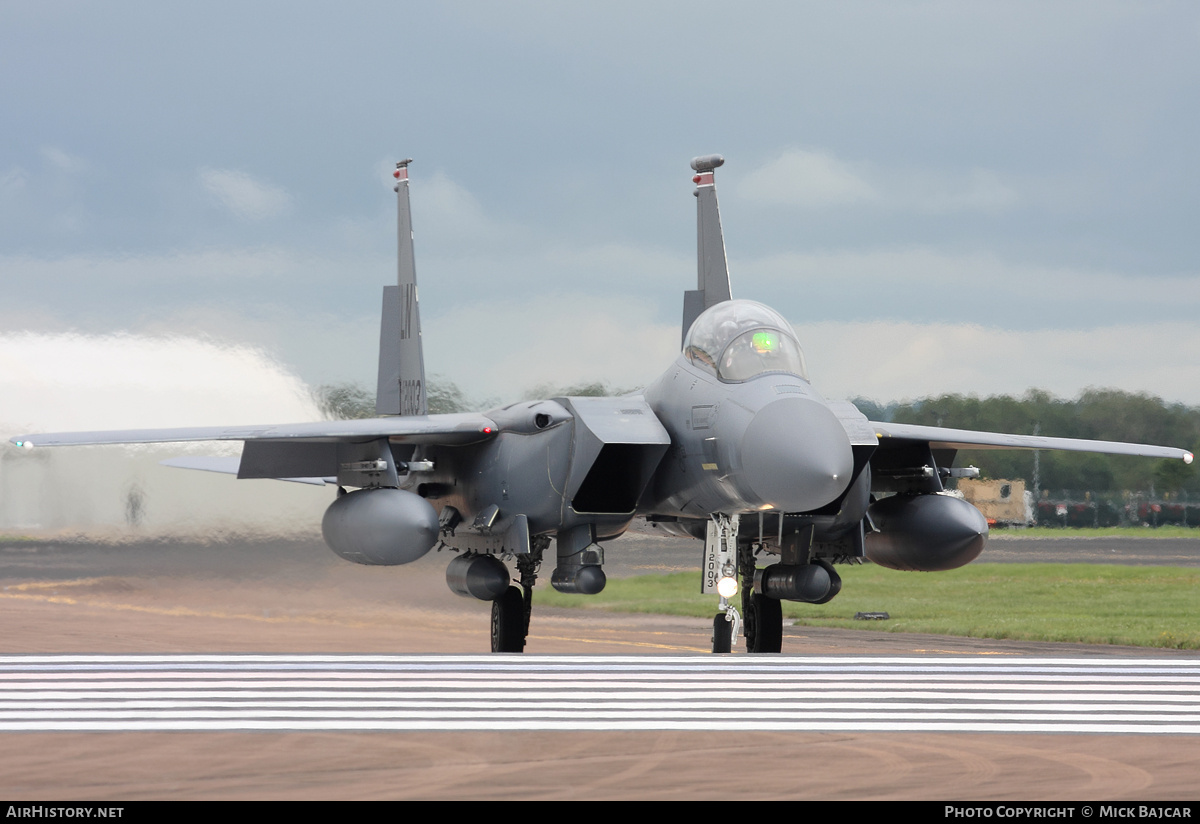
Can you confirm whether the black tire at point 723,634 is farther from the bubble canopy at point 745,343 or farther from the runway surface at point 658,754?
the bubble canopy at point 745,343

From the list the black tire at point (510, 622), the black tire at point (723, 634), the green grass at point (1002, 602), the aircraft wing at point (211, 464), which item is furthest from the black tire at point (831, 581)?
the aircraft wing at point (211, 464)

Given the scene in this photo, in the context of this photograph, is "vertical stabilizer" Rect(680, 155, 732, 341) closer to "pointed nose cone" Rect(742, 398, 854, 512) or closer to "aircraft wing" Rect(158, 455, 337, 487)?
"pointed nose cone" Rect(742, 398, 854, 512)

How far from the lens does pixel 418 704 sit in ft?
25.3

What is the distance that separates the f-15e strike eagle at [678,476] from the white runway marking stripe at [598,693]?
157 cm

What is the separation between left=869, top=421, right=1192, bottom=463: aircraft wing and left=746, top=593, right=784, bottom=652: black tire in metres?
1.94

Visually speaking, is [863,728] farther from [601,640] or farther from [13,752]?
[601,640]

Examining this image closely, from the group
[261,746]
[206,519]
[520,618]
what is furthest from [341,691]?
[206,519]

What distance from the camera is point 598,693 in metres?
8.34

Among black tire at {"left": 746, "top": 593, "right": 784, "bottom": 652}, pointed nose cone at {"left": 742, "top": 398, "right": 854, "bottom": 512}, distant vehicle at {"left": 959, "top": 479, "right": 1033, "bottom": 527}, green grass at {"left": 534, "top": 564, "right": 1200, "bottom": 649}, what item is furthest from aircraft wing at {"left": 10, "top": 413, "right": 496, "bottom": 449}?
distant vehicle at {"left": 959, "top": 479, "right": 1033, "bottom": 527}

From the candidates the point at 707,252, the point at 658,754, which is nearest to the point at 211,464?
the point at 707,252

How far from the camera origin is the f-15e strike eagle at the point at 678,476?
37.4 ft

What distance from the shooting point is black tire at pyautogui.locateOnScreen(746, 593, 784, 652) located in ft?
45.9

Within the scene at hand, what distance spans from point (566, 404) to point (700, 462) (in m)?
1.61

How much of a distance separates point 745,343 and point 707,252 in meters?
4.20
